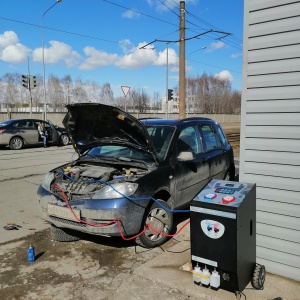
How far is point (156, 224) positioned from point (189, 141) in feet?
5.36

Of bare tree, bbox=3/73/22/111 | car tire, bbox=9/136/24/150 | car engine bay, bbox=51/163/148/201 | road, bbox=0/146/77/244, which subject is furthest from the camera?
bare tree, bbox=3/73/22/111

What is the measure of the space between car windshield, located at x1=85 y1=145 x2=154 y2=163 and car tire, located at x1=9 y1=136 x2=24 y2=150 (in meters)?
11.8

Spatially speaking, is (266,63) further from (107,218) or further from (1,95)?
(1,95)

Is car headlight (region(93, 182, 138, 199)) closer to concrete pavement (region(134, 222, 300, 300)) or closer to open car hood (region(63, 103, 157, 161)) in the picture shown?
open car hood (region(63, 103, 157, 161))

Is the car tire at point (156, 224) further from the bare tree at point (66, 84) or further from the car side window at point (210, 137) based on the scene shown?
the bare tree at point (66, 84)

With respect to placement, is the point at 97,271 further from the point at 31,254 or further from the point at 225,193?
the point at 225,193

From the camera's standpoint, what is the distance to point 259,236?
11.2ft

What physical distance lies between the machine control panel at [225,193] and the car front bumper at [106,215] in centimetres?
112

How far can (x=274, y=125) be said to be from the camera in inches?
128

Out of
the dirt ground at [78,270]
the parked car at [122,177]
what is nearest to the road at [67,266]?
the dirt ground at [78,270]

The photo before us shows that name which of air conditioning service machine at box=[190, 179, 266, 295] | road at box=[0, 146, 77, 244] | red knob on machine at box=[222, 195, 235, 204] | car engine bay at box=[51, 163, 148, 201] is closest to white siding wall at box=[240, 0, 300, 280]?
air conditioning service machine at box=[190, 179, 266, 295]

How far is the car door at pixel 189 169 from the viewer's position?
186 inches

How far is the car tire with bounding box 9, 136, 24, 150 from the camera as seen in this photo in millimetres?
15559

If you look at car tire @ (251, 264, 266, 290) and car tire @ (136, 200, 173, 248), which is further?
car tire @ (136, 200, 173, 248)
